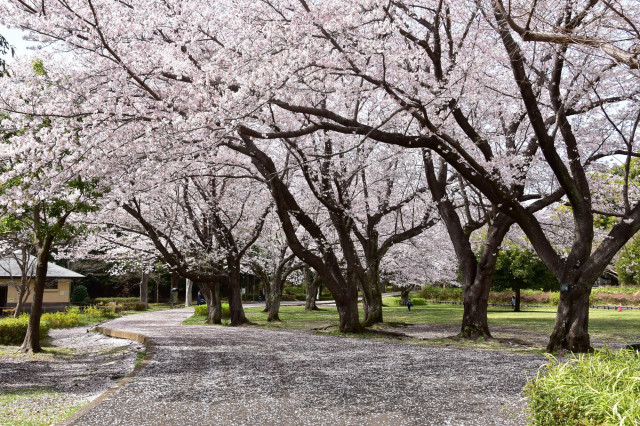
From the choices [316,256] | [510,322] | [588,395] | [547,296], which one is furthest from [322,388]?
[547,296]

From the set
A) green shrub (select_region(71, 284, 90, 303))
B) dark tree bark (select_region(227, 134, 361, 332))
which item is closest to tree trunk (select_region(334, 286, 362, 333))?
dark tree bark (select_region(227, 134, 361, 332))

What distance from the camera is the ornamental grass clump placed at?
2963 millimetres

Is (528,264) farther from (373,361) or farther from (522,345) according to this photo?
(373,361)

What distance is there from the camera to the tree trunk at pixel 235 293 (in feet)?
69.4

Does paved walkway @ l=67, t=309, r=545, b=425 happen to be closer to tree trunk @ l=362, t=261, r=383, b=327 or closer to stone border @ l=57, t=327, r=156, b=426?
stone border @ l=57, t=327, r=156, b=426

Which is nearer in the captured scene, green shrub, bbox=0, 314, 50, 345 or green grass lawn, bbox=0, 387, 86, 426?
green grass lawn, bbox=0, 387, 86, 426

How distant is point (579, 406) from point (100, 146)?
835 centimetres

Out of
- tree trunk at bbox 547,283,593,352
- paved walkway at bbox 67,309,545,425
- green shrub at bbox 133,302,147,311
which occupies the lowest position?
paved walkway at bbox 67,309,545,425

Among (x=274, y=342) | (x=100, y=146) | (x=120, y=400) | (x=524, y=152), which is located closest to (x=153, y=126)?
(x=100, y=146)

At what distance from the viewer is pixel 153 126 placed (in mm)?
8930

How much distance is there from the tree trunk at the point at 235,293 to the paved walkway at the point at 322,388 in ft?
30.5

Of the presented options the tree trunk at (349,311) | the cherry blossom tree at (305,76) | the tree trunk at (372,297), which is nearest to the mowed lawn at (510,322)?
the tree trunk at (372,297)

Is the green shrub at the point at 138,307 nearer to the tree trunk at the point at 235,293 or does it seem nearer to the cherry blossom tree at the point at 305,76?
the tree trunk at the point at 235,293

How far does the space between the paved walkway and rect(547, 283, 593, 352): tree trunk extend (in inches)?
39.4
